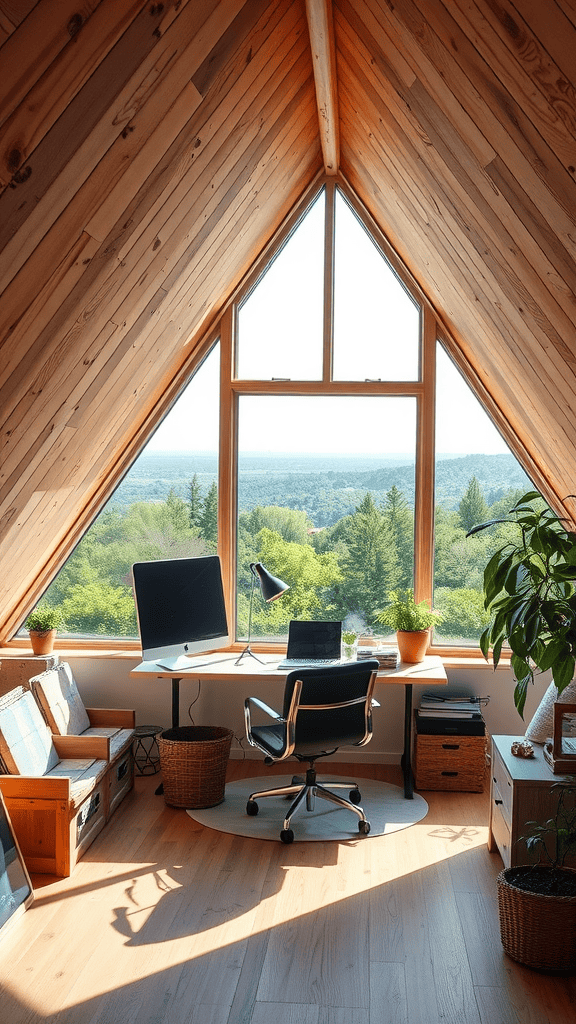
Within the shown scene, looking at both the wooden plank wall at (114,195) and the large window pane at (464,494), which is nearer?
the wooden plank wall at (114,195)

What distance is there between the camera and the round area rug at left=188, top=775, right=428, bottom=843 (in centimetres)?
442

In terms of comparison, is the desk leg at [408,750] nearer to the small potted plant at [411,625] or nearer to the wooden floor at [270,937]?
the small potted plant at [411,625]

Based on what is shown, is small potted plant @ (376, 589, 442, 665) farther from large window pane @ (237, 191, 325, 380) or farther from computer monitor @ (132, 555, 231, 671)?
large window pane @ (237, 191, 325, 380)

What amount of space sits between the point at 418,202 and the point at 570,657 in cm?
206

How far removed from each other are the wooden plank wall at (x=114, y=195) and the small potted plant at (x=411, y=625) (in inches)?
75.4

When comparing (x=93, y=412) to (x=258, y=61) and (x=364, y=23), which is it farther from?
(x=364, y=23)

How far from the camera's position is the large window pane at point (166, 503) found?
5.70 m

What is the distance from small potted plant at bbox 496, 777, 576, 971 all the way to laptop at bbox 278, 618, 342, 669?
194 centimetres

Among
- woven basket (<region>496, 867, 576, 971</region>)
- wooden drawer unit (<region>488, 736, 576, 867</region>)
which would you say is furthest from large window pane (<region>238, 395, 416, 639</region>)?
woven basket (<region>496, 867, 576, 971</region>)

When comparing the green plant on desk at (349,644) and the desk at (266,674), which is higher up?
the green plant on desk at (349,644)

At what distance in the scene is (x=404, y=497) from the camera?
566 cm

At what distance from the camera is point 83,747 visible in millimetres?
4480

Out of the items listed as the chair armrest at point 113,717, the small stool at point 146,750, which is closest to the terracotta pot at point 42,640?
the chair armrest at point 113,717

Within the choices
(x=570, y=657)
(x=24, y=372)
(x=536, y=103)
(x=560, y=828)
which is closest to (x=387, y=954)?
(x=560, y=828)
